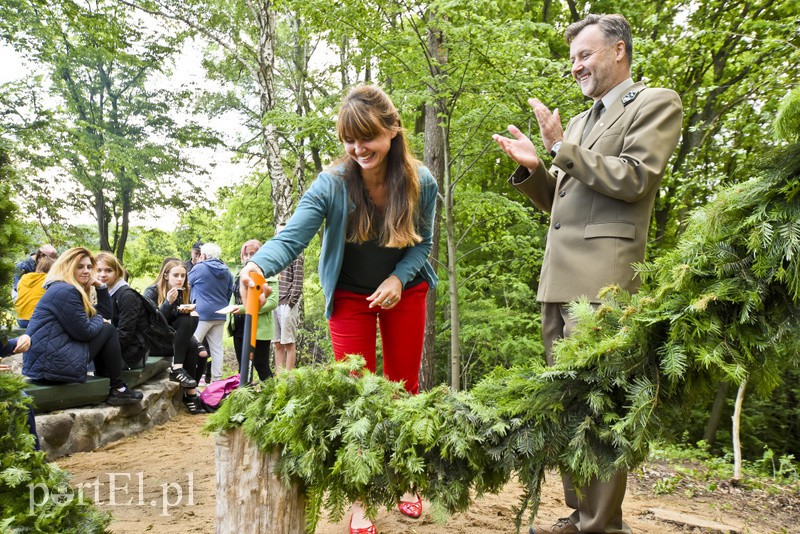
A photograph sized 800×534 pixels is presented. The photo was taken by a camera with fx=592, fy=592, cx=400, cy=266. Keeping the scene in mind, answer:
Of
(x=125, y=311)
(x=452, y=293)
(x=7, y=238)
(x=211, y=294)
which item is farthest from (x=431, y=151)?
(x=7, y=238)

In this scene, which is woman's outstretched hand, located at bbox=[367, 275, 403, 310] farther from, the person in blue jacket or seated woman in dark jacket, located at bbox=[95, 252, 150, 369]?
the person in blue jacket

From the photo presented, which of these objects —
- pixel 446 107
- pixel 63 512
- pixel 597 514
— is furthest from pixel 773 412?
pixel 63 512

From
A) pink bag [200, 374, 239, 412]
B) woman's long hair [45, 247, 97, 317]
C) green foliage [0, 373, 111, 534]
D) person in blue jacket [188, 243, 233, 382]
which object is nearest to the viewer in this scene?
green foliage [0, 373, 111, 534]

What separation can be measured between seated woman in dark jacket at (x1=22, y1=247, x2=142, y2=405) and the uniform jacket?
4266 millimetres

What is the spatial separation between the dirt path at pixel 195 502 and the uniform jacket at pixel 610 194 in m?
1.15

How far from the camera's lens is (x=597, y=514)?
2.37m

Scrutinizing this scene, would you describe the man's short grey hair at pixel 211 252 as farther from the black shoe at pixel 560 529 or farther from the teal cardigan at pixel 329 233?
the black shoe at pixel 560 529

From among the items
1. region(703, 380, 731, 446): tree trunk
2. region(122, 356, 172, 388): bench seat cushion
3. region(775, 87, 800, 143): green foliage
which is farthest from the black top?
region(703, 380, 731, 446): tree trunk

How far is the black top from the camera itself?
281cm

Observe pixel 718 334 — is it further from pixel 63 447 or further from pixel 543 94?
pixel 543 94

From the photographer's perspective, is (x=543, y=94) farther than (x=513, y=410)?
Yes

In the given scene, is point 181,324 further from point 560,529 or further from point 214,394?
point 560,529

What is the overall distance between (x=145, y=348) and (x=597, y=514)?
220 inches

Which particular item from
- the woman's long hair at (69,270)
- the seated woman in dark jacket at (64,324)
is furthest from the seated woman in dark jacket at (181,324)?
the woman's long hair at (69,270)
